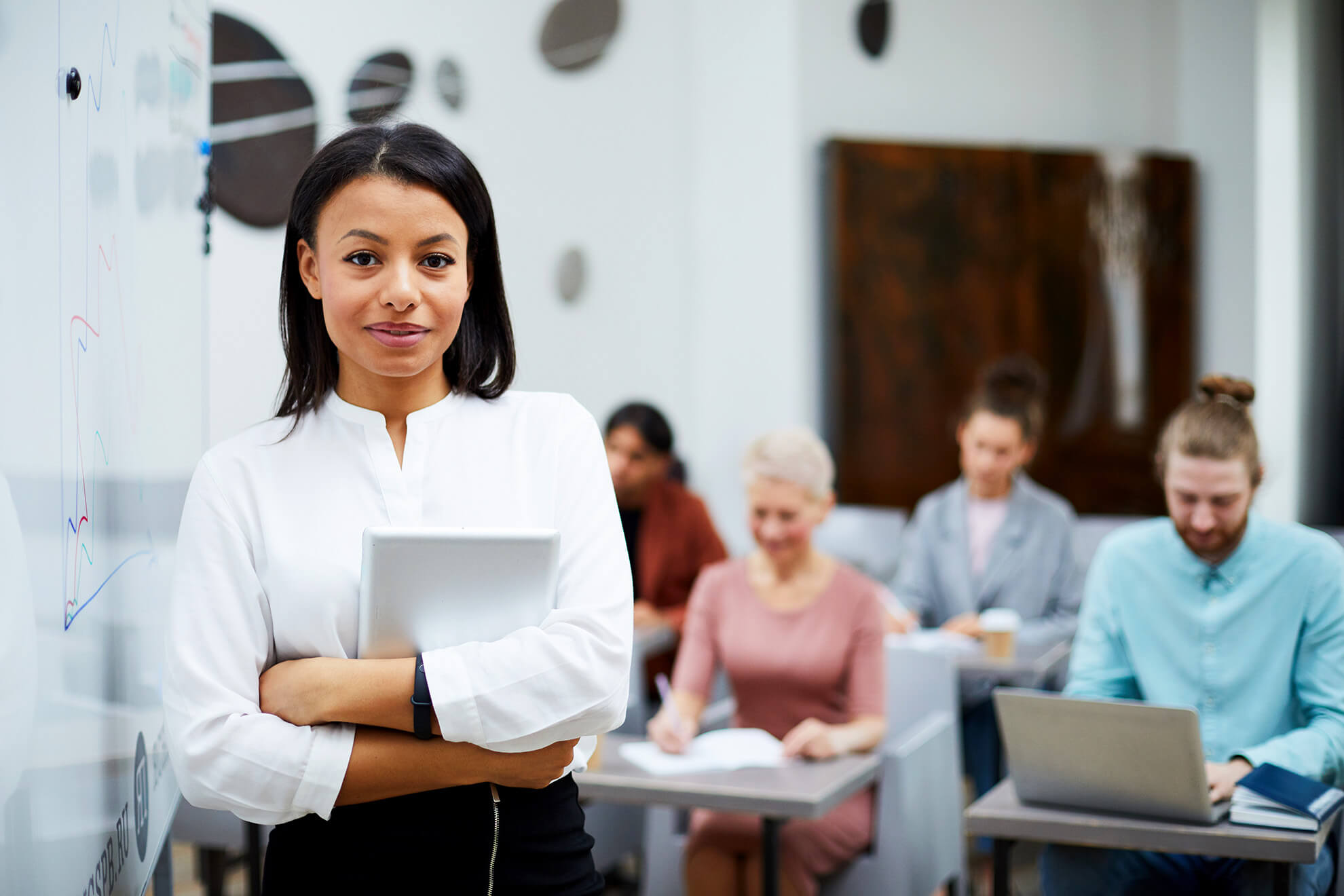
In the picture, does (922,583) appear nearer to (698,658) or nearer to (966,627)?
(966,627)

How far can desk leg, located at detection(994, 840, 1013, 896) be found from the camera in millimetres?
2230

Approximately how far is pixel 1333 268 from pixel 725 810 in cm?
488

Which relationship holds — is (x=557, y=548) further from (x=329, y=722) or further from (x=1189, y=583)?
(x=1189, y=583)

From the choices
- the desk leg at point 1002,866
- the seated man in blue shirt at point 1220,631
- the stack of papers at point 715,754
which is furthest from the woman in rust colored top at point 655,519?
the desk leg at point 1002,866

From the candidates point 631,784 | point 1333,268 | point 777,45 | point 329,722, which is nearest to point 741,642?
point 631,784

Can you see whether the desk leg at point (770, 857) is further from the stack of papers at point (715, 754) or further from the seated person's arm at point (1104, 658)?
the seated person's arm at point (1104, 658)

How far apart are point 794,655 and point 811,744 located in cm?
34

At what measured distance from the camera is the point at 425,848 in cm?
131

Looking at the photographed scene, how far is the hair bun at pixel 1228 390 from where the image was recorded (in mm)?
2473

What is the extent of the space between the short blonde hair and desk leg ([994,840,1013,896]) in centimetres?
98

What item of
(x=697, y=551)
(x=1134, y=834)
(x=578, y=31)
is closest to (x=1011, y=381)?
(x=697, y=551)

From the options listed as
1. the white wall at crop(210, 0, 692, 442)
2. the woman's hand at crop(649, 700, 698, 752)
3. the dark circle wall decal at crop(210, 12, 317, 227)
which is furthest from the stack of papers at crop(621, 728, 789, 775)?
the dark circle wall decal at crop(210, 12, 317, 227)

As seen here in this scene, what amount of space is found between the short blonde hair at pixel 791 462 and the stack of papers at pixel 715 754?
0.59 meters

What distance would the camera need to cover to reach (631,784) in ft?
7.94
